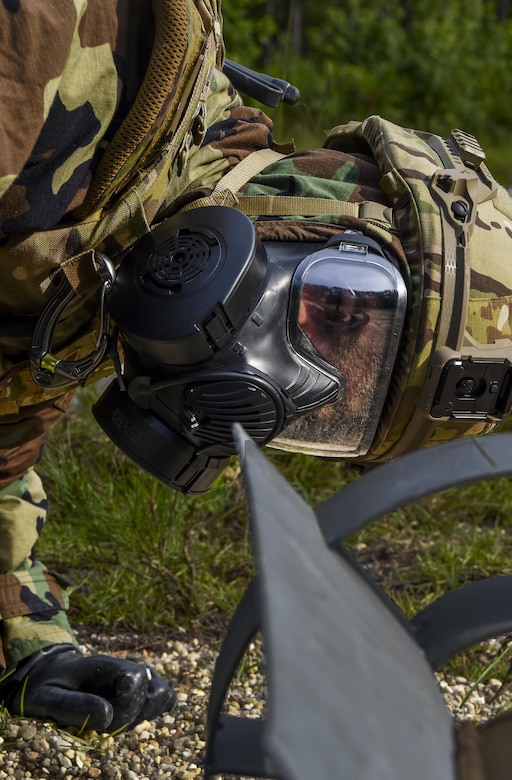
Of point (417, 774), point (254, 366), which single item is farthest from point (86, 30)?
point (417, 774)

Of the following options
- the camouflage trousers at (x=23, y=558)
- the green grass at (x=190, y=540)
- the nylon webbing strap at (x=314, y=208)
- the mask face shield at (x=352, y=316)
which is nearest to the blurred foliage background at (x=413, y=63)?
the green grass at (x=190, y=540)

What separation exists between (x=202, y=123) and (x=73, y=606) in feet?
3.83

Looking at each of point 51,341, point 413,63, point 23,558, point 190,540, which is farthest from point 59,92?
point 413,63

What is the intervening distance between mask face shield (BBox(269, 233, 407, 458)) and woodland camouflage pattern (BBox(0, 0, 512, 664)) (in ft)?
0.11

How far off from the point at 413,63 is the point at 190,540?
967 centimetres

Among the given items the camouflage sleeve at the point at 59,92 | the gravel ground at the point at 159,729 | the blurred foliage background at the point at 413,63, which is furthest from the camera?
the blurred foliage background at the point at 413,63

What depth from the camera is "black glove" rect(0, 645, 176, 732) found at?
5.86 ft

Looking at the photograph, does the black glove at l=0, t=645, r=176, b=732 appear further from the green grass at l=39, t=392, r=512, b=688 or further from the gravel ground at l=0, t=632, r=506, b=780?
the green grass at l=39, t=392, r=512, b=688

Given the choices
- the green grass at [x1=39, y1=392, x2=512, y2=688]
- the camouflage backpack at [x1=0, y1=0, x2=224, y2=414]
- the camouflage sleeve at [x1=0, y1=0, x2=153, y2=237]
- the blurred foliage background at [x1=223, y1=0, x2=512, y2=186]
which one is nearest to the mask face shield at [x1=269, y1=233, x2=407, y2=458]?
the camouflage backpack at [x1=0, y1=0, x2=224, y2=414]

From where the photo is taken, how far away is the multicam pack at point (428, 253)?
1.61 meters

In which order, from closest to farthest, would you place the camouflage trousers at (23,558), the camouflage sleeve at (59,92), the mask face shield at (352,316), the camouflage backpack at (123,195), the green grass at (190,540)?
1. the camouflage sleeve at (59,92)
2. the camouflage backpack at (123,195)
3. the mask face shield at (352,316)
4. the camouflage trousers at (23,558)
5. the green grass at (190,540)

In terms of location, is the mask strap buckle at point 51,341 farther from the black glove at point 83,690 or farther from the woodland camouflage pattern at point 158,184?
the black glove at point 83,690

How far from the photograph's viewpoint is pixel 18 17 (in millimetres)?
1319

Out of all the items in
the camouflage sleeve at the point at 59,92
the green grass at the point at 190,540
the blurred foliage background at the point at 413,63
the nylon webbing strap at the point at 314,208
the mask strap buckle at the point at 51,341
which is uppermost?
the camouflage sleeve at the point at 59,92
